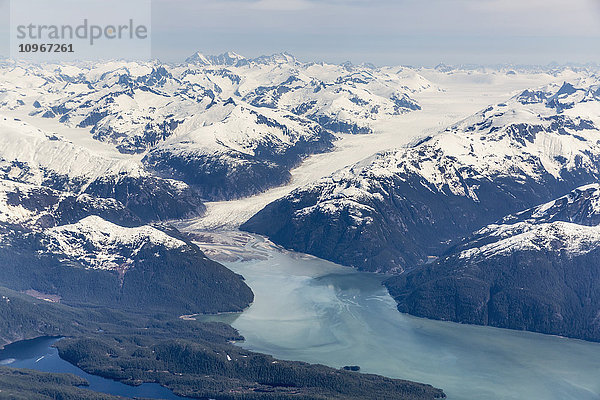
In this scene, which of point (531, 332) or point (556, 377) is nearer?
point (556, 377)

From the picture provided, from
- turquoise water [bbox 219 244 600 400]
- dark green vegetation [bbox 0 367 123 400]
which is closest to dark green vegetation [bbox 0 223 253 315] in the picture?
turquoise water [bbox 219 244 600 400]

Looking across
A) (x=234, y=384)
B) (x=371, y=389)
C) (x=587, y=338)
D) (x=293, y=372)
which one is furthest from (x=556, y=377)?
(x=234, y=384)

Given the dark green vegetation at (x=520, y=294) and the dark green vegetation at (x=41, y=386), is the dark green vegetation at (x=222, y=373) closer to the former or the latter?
the dark green vegetation at (x=41, y=386)

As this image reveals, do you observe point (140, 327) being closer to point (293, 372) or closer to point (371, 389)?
point (293, 372)

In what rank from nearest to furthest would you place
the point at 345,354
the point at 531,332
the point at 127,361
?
the point at 127,361, the point at 345,354, the point at 531,332

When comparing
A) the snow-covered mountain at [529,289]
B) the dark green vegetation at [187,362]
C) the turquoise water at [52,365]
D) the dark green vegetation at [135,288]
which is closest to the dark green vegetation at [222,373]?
the dark green vegetation at [187,362]

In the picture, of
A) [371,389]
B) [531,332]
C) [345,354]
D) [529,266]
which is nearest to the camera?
[371,389]

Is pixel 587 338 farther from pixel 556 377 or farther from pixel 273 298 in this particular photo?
pixel 273 298
